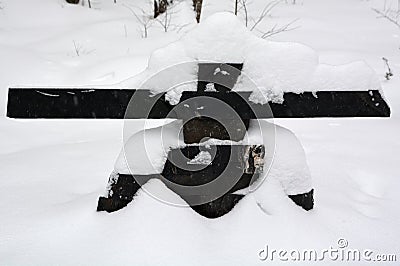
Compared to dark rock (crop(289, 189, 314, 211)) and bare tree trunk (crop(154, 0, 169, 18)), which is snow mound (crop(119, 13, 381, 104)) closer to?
dark rock (crop(289, 189, 314, 211))

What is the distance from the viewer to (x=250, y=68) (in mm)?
1827

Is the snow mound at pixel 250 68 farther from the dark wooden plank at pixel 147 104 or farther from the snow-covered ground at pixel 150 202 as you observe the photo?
the snow-covered ground at pixel 150 202

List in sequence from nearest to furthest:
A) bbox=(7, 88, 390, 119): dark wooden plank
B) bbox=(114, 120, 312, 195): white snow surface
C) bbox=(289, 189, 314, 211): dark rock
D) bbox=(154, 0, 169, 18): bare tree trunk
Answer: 1. bbox=(7, 88, 390, 119): dark wooden plank
2. bbox=(114, 120, 312, 195): white snow surface
3. bbox=(289, 189, 314, 211): dark rock
4. bbox=(154, 0, 169, 18): bare tree trunk

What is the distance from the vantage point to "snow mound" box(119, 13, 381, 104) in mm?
1809

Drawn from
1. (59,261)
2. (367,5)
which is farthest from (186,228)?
(367,5)

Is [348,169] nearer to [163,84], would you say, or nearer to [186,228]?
[186,228]

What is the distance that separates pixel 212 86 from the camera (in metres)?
1.80

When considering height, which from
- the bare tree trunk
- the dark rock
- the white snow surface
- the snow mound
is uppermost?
the snow mound

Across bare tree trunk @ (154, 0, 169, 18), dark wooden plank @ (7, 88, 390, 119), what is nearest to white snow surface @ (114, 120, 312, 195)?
dark wooden plank @ (7, 88, 390, 119)

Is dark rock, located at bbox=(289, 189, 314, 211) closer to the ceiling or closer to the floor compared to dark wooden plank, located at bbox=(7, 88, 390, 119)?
closer to the floor

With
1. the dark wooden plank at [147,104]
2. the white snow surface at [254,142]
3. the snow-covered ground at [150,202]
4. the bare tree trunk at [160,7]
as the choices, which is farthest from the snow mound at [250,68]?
the bare tree trunk at [160,7]

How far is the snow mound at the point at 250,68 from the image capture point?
1809 mm

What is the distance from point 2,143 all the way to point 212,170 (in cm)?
197

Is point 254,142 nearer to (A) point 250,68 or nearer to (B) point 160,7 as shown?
(A) point 250,68
